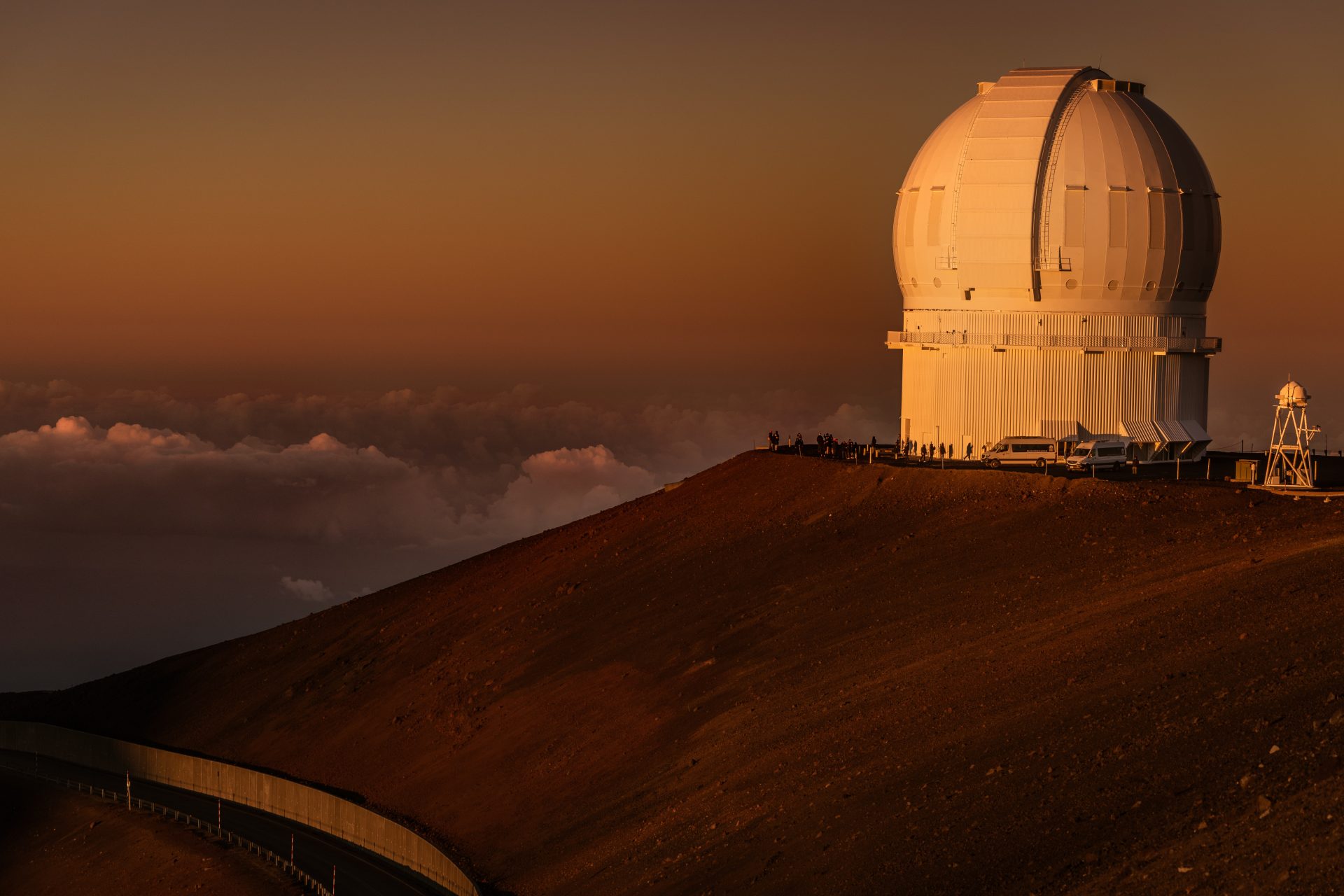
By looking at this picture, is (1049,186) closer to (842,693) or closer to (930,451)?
(930,451)

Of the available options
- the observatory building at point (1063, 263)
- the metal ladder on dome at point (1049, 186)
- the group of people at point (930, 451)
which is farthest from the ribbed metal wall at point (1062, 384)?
the metal ladder on dome at point (1049, 186)

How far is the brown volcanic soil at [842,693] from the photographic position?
23297 millimetres

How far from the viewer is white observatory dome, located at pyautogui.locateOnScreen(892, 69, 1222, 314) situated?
46281 mm

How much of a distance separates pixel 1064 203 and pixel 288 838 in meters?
26.2

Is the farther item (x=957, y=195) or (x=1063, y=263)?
(x=957, y=195)

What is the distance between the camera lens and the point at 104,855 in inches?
1572

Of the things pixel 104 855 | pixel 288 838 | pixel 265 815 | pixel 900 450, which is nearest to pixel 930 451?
pixel 900 450

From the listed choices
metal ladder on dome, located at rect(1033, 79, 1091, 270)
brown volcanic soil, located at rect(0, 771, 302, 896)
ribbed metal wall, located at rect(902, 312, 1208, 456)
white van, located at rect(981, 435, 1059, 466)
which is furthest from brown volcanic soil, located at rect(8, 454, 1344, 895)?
metal ladder on dome, located at rect(1033, 79, 1091, 270)

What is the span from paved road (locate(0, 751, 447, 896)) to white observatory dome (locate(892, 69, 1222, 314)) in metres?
23.0

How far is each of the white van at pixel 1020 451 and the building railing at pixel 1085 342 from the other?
111 inches

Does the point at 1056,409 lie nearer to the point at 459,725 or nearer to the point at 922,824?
the point at 459,725

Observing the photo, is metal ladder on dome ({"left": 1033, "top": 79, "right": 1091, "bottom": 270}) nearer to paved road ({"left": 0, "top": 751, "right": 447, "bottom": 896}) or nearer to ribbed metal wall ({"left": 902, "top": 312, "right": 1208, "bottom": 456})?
ribbed metal wall ({"left": 902, "top": 312, "right": 1208, "bottom": 456})

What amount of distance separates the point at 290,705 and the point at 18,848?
27.7ft

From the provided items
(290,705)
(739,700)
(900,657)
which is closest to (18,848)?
(290,705)
